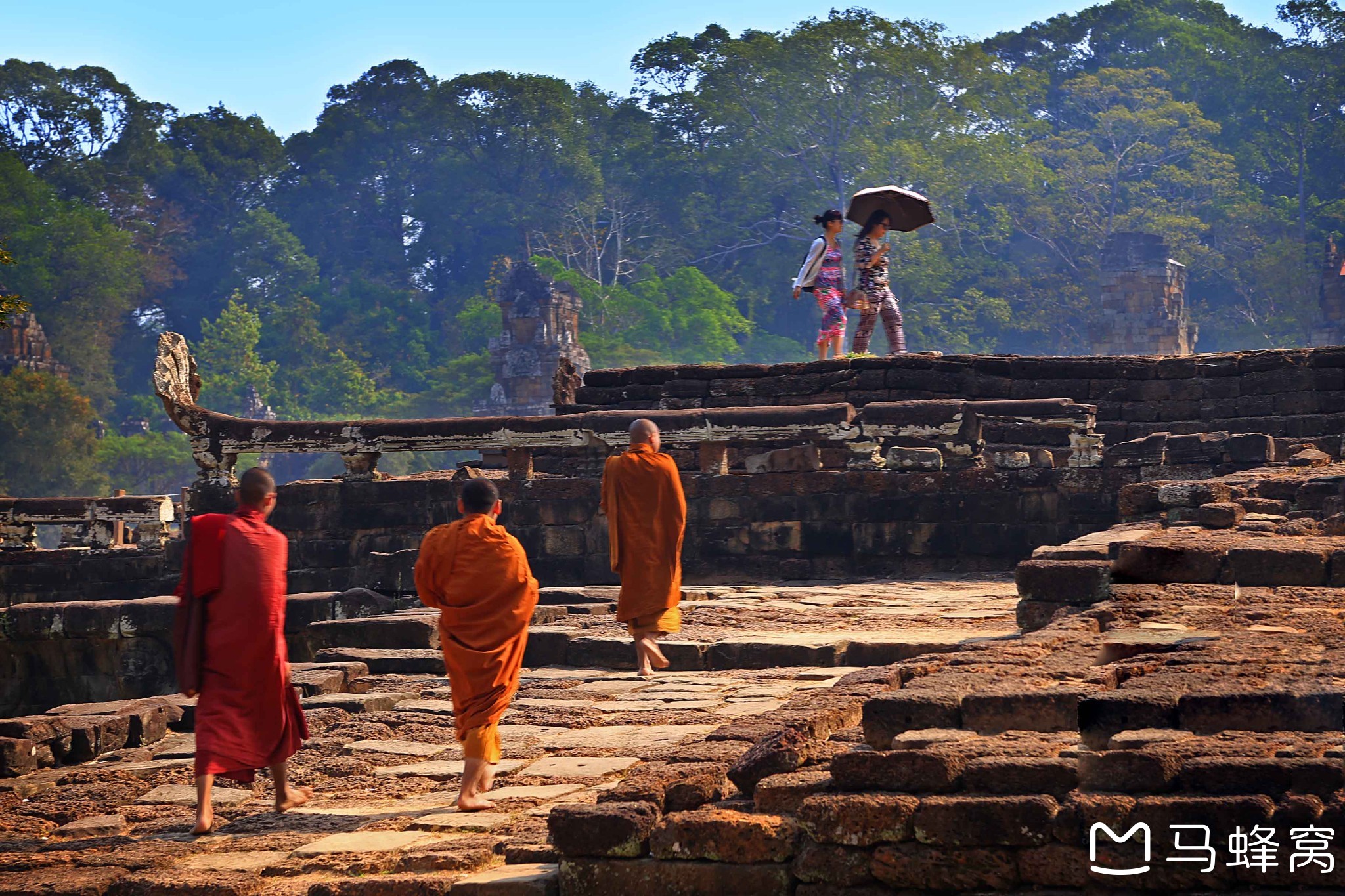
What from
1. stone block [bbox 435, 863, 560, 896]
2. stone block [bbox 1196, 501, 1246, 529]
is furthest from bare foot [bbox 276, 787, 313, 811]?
stone block [bbox 1196, 501, 1246, 529]

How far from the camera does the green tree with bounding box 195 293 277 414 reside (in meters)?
49.4

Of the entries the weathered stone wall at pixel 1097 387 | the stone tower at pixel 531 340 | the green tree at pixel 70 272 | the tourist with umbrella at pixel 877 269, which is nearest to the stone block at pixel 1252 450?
the weathered stone wall at pixel 1097 387

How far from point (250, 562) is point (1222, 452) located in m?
8.47

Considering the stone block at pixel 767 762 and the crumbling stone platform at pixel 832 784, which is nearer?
the crumbling stone platform at pixel 832 784

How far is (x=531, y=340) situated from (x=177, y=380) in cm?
3055

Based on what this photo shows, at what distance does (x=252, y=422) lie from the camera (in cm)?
1294

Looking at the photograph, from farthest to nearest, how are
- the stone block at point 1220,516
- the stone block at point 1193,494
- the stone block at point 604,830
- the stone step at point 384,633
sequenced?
1. the stone block at point 1193,494
2. the stone step at point 384,633
3. the stone block at point 1220,516
4. the stone block at point 604,830

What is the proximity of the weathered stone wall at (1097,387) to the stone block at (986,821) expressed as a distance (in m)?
9.89

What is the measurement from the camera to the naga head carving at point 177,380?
13.3 metres

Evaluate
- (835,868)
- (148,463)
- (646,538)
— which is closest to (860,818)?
A: (835,868)

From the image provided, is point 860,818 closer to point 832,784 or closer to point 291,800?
point 832,784

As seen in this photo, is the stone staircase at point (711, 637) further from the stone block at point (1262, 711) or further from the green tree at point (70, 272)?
the green tree at point (70, 272)

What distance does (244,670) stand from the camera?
221 inches

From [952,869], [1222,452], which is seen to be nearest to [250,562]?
[952,869]
